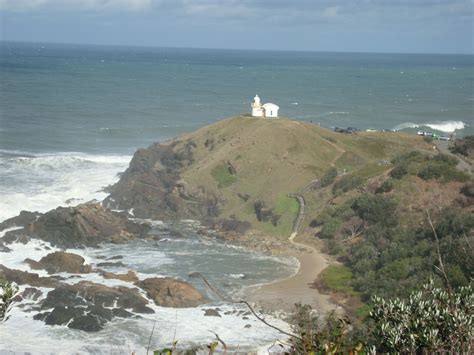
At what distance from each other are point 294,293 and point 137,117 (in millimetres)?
65099

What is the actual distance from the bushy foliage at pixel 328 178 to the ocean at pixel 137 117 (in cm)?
1093

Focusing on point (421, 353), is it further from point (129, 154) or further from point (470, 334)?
point (129, 154)

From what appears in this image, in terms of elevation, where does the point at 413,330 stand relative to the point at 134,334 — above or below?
above

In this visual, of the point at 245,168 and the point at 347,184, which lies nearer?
the point at 347,184

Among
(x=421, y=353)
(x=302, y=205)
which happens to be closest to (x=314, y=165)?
(x=302, y=205)

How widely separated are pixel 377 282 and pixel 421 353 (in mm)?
23535

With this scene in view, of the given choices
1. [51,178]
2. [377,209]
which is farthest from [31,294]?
[51,178]

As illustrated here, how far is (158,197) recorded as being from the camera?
48.0 metres

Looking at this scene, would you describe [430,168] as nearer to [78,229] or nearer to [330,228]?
[330,228]

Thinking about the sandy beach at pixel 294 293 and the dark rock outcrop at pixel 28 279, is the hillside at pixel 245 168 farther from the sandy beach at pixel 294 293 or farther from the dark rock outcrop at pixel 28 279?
the dark rock outcrop at pixel 28 279

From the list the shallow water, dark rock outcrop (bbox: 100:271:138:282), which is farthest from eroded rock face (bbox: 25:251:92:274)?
dark rock outcrop (bbox: 100:271:138:282)

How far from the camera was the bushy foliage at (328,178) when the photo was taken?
47.9 m

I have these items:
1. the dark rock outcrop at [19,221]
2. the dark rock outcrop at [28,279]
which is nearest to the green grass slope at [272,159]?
the dark rock outcrop at [19,221]

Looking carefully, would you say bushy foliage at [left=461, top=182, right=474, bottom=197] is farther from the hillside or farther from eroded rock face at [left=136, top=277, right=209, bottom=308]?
eroded rock face at [left=136, top=277, right=209, bottom=308]
